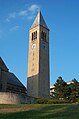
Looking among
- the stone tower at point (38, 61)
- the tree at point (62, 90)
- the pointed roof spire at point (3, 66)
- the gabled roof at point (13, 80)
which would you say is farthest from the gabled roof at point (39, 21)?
the pointed roof spire at point (3, 66)

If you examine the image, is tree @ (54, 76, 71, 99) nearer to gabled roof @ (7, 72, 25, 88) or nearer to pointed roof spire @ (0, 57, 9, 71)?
gabled roof @ (7, 72, 25, 88)

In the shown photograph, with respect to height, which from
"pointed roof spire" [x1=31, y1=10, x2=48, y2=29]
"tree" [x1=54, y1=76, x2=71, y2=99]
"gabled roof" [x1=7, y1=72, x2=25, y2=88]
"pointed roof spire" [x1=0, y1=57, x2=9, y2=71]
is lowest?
"tree" [x1=54, y1=76, x2=71, y2=99]

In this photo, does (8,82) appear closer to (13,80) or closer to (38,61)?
(13,80)

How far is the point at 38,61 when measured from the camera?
8850cm

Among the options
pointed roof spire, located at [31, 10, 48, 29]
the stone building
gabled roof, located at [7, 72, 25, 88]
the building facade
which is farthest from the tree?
pointed roof spire, located at [31, 10, 48, 29]

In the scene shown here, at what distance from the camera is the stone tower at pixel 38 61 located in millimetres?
85750

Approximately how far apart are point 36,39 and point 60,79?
20481 mm

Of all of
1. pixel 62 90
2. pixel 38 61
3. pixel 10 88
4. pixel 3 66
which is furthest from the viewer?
pixel 38 61

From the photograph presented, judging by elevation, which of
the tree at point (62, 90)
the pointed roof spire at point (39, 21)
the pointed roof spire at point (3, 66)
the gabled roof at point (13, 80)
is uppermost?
the pointed roof spire at point (39, 21)

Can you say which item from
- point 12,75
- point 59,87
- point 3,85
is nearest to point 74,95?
point 59,87

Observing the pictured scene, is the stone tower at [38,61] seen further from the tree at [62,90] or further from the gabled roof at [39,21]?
the tree at [62,90]

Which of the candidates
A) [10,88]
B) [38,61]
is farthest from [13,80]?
[38,61]

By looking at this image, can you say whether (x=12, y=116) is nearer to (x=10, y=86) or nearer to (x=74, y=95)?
(x=74, y=95)

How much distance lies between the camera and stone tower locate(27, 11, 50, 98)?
85750 mm
